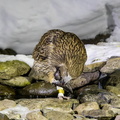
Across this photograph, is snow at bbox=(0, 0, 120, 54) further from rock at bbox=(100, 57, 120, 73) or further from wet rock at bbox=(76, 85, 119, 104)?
wet rock at bbox=(76, 85, 119, 104)

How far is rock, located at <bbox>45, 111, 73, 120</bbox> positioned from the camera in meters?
4.93

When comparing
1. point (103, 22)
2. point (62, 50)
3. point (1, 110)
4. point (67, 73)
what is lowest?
point (1, 110)

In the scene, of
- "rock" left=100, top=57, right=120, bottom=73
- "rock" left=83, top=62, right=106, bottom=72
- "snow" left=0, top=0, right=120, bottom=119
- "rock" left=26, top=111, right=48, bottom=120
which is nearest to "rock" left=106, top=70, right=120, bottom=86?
"rock" left=100, top=57, right=120, bottom=73

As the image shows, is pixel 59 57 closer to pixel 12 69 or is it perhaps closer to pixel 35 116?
pixel 35 116

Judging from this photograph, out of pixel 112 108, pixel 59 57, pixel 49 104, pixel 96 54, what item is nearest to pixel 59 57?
pixel 59 57

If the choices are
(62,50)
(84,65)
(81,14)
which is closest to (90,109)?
(62,50)

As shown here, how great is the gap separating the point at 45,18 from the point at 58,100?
2.79 metres

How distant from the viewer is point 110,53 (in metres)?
7.31

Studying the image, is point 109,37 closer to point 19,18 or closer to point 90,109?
point 19,18

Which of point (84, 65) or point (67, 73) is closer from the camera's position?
point (67, 73)

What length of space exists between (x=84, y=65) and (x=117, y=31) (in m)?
1.72

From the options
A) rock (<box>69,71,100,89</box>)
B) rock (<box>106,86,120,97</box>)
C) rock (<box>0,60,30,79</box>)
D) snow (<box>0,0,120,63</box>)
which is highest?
snow (<box>0,0,120,63</box>)

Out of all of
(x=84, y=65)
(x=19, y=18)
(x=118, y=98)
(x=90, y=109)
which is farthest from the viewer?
(x=19, y=18)

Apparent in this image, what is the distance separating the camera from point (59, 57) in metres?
5.81
